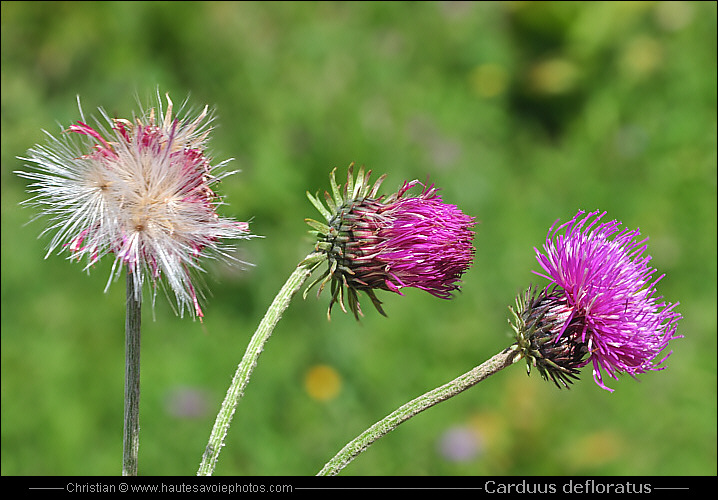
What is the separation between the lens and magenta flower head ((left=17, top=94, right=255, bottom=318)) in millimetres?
1286

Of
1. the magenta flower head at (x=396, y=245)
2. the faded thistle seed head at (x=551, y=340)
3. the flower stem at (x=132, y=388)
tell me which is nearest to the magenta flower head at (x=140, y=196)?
the flower stem at (x=132, y=388)

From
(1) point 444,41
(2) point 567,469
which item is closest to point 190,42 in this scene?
(1) point 444,41

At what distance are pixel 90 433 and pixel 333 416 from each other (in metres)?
1.17

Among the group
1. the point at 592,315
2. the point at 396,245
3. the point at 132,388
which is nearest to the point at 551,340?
the point at 592,315

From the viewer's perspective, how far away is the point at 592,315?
5.00ft

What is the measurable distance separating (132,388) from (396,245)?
0.58 m

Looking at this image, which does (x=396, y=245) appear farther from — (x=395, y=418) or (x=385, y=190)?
(x=385, y=190)

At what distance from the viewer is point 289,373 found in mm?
3982

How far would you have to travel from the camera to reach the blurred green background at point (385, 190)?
3805mm

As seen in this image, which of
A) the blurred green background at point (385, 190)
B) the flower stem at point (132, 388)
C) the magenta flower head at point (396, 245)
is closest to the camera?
the flower stem at point (132, 388)

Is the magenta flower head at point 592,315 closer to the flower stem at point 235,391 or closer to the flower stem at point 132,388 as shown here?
the flower stem at point 235,391

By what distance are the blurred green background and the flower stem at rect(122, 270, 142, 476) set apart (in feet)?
5.80

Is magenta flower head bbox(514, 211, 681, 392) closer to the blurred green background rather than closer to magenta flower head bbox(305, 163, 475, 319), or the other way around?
magenta flower head bbox(305, 163, 475, 319)

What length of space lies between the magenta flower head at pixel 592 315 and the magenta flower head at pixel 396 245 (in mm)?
173
